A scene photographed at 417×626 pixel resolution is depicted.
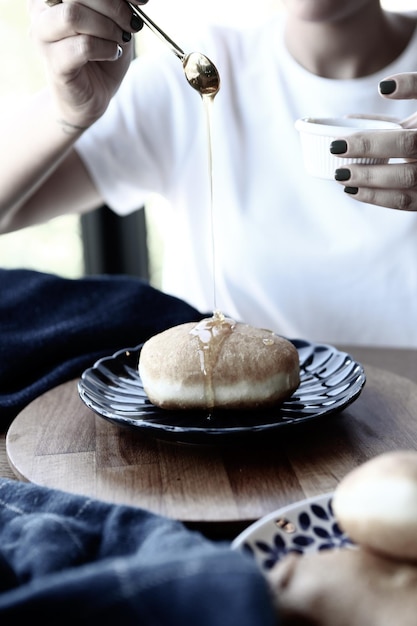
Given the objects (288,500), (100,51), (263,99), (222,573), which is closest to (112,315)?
(100,51)

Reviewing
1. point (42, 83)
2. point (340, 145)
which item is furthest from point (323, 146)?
point (42, 83)

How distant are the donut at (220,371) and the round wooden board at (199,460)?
0.18ft

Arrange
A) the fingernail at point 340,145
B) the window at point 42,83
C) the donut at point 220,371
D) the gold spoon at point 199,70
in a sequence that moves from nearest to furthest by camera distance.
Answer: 1. the donut at point 220,371
2. the fingernail at point 340,145
3. the gold spoon at point 199,70
4. the window at point 42,83

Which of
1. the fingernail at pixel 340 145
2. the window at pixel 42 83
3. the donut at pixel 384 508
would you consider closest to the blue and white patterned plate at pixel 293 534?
the donut at pixel 384 508

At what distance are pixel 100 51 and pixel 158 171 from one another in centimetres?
60

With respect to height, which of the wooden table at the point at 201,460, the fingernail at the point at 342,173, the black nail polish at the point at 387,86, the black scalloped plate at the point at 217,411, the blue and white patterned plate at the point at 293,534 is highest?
the black nail polish at the point at 387,86

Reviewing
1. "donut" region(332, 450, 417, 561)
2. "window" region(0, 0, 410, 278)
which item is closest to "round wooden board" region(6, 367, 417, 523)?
"donut" region(332, 450, 417, 561)

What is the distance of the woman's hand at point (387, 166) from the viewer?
3.53 ft

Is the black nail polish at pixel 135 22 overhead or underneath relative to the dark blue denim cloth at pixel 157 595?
overhead

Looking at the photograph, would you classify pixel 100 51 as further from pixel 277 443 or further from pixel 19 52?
pixel 19 52

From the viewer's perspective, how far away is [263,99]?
5.68 ft

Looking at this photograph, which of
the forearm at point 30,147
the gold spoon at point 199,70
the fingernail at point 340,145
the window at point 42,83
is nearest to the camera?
the fingernail at point 340,145

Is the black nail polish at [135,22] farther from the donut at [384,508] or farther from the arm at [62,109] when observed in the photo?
the donut at [384,508]

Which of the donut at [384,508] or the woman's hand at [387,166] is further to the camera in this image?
the woman's hand at [387,166]
